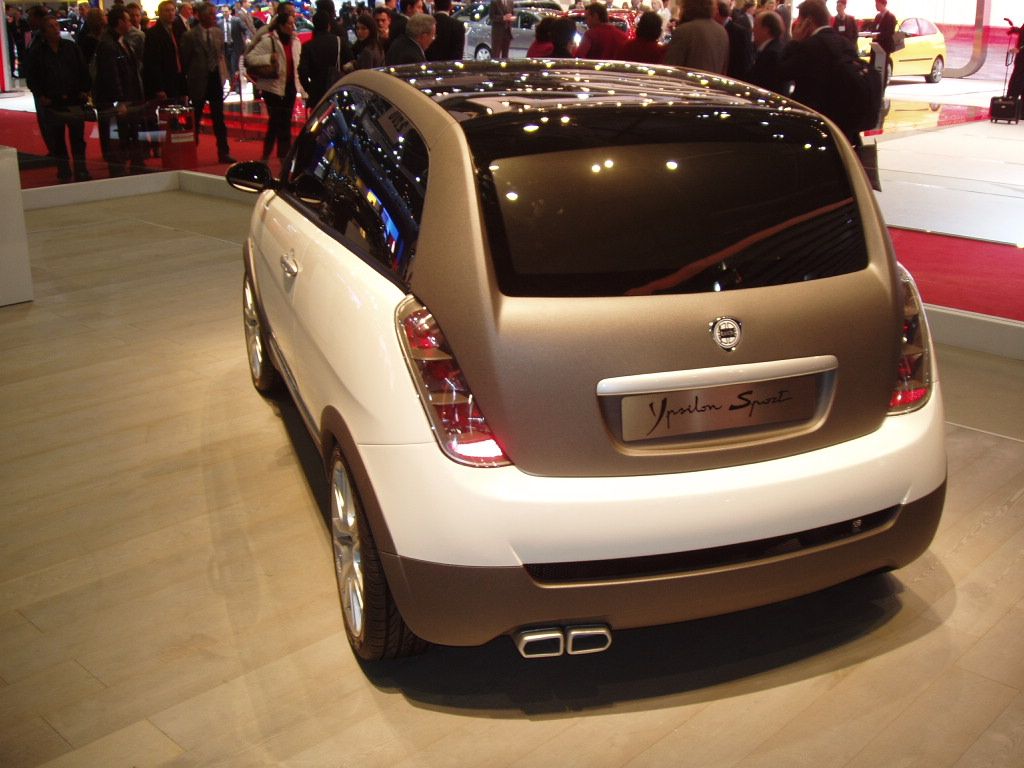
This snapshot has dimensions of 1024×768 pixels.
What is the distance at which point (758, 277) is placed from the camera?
262 cm

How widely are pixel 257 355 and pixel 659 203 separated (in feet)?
Result: 8.92

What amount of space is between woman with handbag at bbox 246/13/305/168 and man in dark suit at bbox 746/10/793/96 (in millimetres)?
4762

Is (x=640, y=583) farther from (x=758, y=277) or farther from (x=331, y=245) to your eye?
(x=331, y=245)

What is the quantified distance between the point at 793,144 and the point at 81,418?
3229 mm

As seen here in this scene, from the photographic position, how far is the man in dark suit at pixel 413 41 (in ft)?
28.9

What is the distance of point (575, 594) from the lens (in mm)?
2506

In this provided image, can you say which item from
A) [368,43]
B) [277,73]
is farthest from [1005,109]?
[277,73]

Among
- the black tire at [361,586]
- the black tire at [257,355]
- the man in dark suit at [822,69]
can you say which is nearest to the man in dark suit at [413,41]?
the man in dark suit at [822,69]

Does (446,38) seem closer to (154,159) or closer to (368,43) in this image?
(368,43)

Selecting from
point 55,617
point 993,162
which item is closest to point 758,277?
point 55,617

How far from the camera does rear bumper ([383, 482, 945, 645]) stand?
249cm

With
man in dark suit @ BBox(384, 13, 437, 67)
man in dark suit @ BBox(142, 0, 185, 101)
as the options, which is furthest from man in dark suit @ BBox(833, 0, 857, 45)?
man in dark suit @ BBox(142, 0, 185, 101)

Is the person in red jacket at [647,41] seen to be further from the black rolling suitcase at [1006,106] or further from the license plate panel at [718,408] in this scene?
the license plate panel at [718,408]

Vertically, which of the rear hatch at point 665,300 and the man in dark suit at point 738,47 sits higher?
the man in dark suit at point 738,47
